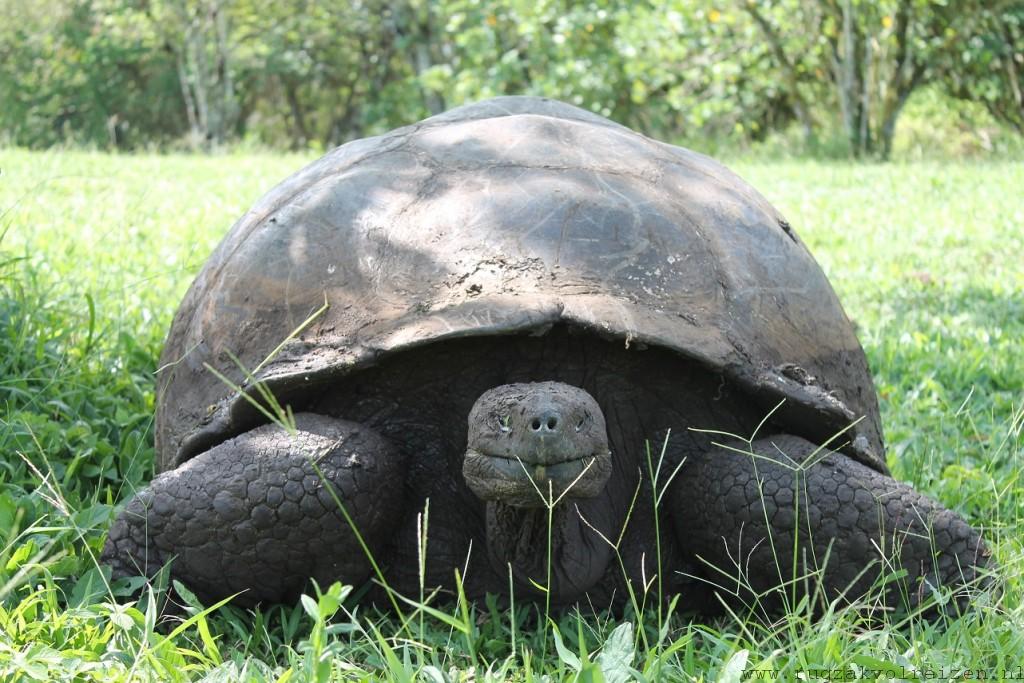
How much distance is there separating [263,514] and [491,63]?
11980mm

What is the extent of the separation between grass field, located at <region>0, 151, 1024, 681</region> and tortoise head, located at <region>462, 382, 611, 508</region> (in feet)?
0.82

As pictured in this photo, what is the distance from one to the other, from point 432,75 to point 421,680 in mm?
13126

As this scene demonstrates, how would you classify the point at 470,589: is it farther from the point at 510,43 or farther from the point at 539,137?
the point at 510,43

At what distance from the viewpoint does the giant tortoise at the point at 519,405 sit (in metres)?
2.35

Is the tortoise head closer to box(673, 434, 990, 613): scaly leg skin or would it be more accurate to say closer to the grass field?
the grass field

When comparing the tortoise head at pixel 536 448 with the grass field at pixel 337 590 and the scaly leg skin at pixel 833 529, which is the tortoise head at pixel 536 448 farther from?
the scaly leg skin at pixel 833 529

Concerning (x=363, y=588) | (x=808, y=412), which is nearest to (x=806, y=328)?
(x=808, y=412)

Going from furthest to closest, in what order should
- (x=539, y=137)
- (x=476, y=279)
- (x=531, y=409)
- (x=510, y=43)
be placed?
(x=510, y=43)
(x=539, y=137)
(x=476, y=279)
(x=531, y=409)

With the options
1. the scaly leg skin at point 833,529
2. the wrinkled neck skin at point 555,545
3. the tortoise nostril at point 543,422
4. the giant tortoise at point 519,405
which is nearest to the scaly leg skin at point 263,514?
the giant tortoise at point 519,405

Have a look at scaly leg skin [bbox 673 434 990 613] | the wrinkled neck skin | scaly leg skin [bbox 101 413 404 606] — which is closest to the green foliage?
scaly leg skin [bbox 673 434 990 613]

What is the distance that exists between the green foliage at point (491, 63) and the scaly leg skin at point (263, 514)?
9.07 m

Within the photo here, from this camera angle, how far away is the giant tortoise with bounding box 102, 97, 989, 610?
2.35 metres

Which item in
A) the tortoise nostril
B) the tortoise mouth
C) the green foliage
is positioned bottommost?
the green foliage

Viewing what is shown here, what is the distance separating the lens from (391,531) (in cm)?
252
